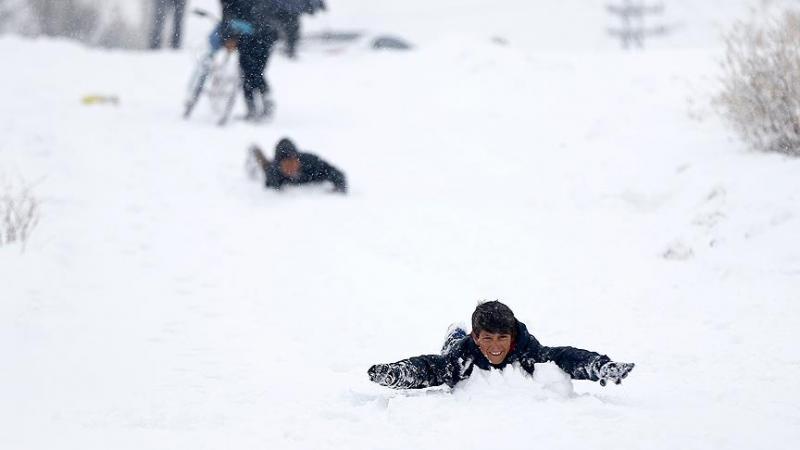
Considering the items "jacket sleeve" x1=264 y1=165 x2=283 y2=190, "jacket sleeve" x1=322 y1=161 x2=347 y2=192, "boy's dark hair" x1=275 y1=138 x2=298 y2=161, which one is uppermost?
"boy's dark hair" x1=275 y1=138 x2=298 y2=161

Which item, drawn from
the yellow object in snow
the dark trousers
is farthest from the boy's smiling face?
the yellow object in snow

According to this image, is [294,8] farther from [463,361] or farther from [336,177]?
[463,361]

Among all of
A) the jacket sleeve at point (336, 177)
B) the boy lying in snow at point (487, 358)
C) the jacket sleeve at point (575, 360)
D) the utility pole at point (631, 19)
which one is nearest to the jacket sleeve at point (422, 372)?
the boy lying in snow at point (487, 358)

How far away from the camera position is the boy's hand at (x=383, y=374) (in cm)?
314

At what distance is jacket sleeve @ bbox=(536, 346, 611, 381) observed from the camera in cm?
304

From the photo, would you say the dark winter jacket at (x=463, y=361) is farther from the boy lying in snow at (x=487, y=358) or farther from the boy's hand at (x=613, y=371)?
the boy's hand at (x=613, y=371)

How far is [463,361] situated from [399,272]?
2246 mm

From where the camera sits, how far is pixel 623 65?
38.9 feet

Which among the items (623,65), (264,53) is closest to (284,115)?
(264,53)

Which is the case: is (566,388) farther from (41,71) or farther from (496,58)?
(41,71)

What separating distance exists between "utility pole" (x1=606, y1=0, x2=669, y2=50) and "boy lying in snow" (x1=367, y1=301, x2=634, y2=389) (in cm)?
4033

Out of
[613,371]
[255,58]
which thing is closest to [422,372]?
[613,371]

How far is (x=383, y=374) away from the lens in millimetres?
3154

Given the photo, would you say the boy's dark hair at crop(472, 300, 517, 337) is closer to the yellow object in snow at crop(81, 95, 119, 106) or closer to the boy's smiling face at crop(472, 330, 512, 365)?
the boy's smiling face at crop(472, 330, 512, 365)
